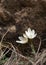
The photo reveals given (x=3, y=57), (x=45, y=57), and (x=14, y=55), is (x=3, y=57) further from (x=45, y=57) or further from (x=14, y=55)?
(x=45, y=57)

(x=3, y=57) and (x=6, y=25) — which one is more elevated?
(x=6, y=25)

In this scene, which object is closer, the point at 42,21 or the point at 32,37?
the point at 32,37

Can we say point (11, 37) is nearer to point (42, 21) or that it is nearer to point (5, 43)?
point (5, 43)

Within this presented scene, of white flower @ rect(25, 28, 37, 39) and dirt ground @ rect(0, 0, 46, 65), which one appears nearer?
white flower @ rect(25, 28, 37, 39)

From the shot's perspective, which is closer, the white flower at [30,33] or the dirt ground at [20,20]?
the white flower at [30,33]

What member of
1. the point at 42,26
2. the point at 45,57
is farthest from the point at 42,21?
the point at 45,57

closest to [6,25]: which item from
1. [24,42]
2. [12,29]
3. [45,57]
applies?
[12,29]

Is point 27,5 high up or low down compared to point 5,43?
up

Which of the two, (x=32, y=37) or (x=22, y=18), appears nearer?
(x=32, y=37)
